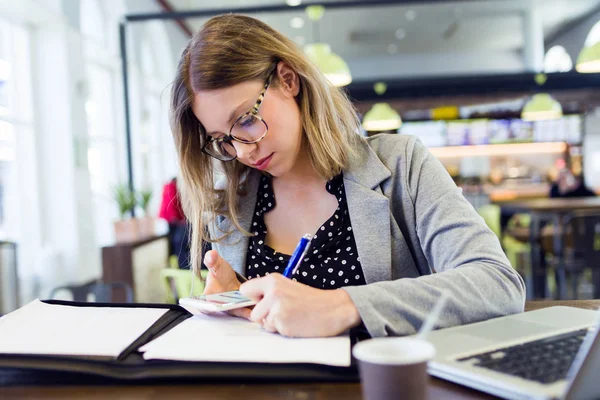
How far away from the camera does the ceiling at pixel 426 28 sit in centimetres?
855

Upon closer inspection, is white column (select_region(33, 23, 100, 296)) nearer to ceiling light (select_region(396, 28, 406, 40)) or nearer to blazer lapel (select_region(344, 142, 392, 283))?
blazer lapel (select_region(344, 142, 392, 283))

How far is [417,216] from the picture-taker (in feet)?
4.00

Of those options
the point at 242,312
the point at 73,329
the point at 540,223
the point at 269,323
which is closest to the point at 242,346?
the point at 269,323

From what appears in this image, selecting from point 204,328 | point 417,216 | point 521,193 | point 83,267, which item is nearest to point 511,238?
point 521,193

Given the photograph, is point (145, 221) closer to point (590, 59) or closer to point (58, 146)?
point (58, 146)

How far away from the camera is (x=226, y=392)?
2.24ft

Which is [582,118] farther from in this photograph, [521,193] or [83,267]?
[83,267]

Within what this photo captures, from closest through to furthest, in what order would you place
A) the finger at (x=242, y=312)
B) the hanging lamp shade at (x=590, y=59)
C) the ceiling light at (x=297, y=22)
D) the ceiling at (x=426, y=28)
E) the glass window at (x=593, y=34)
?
the finger at (x=242, y=312), the hanging lamp shade at (x=590, y=59), the ceiling at (x=426, y=28), the ceiling light at (x=297, y=22), the glass window at (x=593, y=34)

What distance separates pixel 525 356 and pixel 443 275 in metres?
0.26

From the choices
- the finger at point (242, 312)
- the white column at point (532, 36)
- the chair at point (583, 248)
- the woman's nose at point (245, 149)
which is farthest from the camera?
the white column at point (532, 36)

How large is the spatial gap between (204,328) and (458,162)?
10.6 meters

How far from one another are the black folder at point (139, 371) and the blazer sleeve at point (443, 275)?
0.50 ft

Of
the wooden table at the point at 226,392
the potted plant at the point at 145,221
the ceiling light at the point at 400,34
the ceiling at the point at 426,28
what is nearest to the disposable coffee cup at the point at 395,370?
the wooden table at the point at 226,392

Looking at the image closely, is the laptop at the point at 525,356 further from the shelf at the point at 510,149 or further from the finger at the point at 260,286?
the shelf at the point at 510,149
